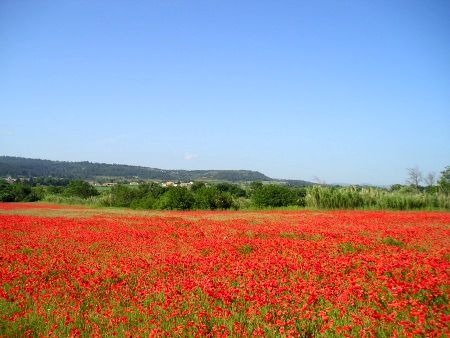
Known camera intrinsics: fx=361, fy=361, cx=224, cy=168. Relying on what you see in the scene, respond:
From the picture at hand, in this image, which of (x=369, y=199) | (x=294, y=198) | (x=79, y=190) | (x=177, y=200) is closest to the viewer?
(x=369, y=199)

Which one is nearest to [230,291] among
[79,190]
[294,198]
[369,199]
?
[369,199]

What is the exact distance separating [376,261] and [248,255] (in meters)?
3.12

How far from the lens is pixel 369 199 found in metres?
30.1

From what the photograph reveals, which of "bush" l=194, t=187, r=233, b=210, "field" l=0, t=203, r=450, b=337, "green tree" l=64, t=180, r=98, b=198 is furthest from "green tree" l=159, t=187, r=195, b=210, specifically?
"green tree" l=64, t=180, r=98, b=198

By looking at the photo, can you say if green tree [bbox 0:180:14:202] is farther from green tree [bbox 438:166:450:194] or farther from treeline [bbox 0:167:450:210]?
green tree [bbox 438:166:450:194]

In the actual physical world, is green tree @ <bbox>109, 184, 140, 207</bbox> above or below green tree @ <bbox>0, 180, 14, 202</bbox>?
above

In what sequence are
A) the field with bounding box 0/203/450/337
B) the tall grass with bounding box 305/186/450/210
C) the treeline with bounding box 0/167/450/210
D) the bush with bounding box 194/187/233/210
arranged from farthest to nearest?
the bush with bounding box 194/187/233/210 < the treeline with bounding box 0/167/450/210 < the tall grass with bounding box 305/186/450/210 < the field with bounding box 0/203/450/337

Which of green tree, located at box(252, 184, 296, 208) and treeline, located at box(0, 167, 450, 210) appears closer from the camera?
treeline, located at box(0, 167, 450, 210)

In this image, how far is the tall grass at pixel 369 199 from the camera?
2852 centimetres

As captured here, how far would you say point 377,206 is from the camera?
29.1m

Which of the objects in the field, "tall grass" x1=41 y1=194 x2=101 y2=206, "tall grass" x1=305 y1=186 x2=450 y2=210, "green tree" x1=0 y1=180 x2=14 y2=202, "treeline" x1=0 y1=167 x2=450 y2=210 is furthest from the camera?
"green tree" x1=0 y1=180 x2=14 y2=202

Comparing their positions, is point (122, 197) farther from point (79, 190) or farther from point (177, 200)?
point (79, 190)

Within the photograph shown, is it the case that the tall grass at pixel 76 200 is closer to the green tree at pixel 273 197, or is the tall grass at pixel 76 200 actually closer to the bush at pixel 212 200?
the bush at pixel 212 200

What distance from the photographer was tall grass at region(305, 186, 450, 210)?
93.6 feet
